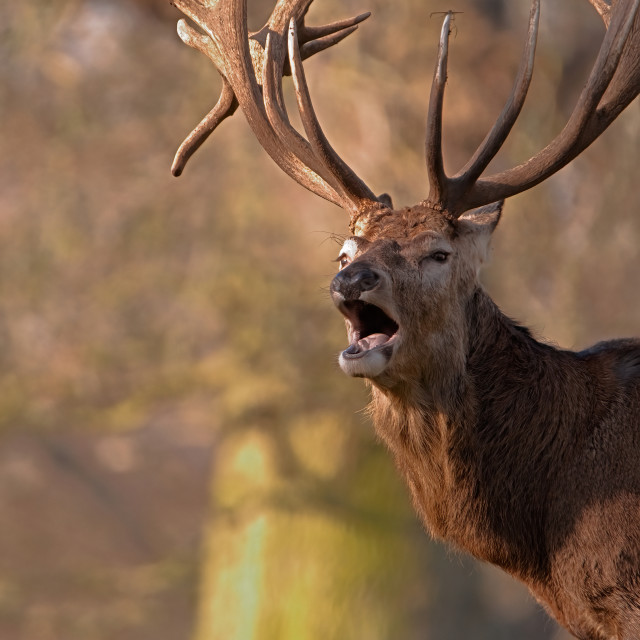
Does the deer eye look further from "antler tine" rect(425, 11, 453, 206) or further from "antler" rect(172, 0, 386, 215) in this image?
"antler" rect(172, 0, 386, 215)

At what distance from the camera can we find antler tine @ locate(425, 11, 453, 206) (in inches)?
192

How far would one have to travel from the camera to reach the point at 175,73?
12.1m

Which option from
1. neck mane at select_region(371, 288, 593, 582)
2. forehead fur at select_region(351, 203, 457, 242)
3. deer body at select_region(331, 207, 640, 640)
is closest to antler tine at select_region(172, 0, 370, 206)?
forehead fur at select_region(351, 203, 457, 242)

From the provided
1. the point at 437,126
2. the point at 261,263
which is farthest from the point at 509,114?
the point at 261,263

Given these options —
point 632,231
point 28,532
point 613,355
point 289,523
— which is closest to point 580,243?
point 632,231

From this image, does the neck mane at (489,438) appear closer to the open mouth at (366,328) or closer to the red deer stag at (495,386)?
the red deer stag at (495,386)

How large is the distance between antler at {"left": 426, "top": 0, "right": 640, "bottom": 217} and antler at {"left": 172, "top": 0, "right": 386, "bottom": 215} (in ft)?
1.27

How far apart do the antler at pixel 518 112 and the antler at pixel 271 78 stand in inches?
15.3

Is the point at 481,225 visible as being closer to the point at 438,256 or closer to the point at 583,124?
the point at 438,256

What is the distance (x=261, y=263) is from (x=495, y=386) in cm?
652

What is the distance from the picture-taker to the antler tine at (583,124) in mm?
5156

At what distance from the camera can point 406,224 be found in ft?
17.2

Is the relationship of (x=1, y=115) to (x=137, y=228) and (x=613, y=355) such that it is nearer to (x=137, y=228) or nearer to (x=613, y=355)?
(x=137, y=228)

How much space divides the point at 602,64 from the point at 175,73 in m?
7.49
